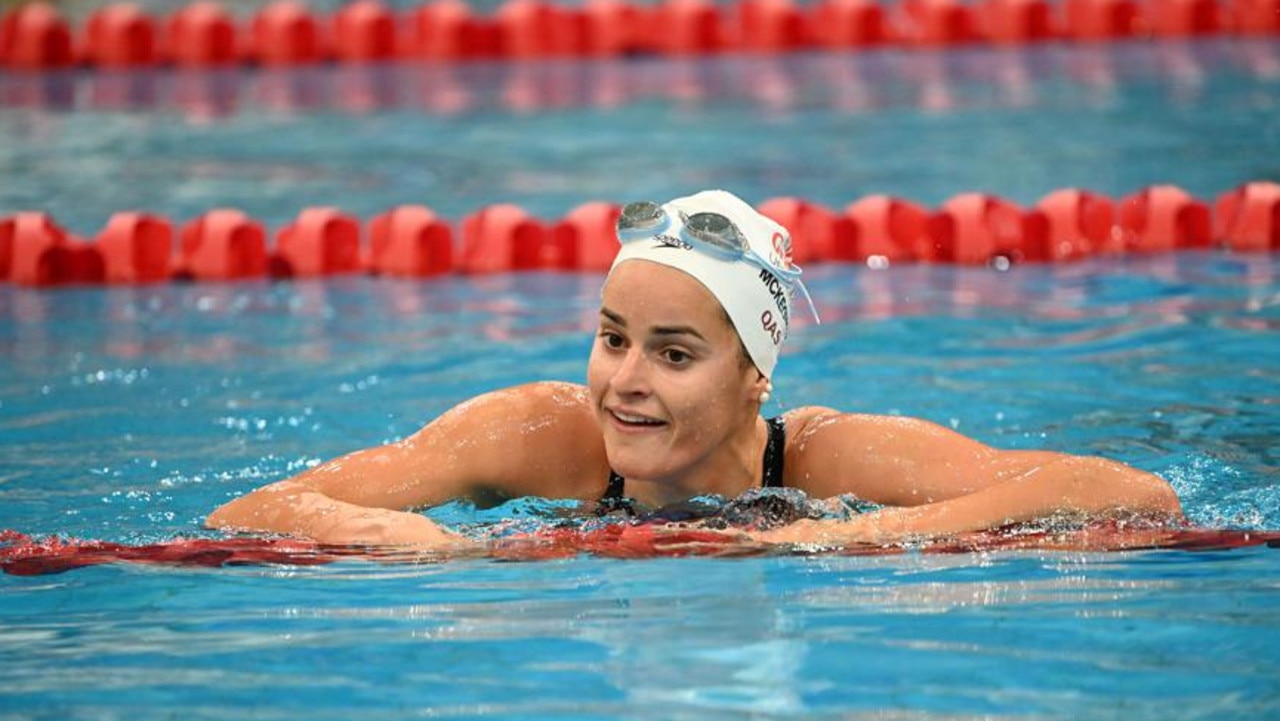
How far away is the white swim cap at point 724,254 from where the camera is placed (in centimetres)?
396

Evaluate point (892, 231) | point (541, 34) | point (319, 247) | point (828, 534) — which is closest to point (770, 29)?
point (541, 34)

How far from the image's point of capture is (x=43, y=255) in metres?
8.02

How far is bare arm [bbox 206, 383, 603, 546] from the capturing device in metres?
4.18

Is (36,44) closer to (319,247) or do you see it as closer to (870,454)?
(319,247)

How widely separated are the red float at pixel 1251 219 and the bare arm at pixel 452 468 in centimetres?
454

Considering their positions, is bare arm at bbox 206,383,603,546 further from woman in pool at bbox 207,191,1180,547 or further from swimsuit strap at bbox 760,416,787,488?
swimsuit strap at bbox 760,416,787,488

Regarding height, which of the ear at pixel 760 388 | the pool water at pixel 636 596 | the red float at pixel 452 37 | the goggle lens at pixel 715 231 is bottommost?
the pool water at pixel 636 596

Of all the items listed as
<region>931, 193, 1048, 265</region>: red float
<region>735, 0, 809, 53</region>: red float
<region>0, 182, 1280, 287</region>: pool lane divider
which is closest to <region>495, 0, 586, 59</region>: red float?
<region>735, 0, 809, 53</region>: red float

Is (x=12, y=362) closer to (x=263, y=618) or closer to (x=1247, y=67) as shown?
(x=263, y=618)

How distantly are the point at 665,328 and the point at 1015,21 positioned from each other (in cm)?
937

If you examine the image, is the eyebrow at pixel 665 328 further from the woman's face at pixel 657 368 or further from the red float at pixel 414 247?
the red float at pixel 414 247

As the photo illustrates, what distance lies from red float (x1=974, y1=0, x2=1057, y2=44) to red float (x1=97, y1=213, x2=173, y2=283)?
6.48 meters

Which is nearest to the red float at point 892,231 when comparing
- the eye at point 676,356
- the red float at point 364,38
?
the eye at point 676,356

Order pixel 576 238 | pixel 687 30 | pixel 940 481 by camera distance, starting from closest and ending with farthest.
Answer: pixel 940 481 → pixel 576 238 → pixel 687 30
